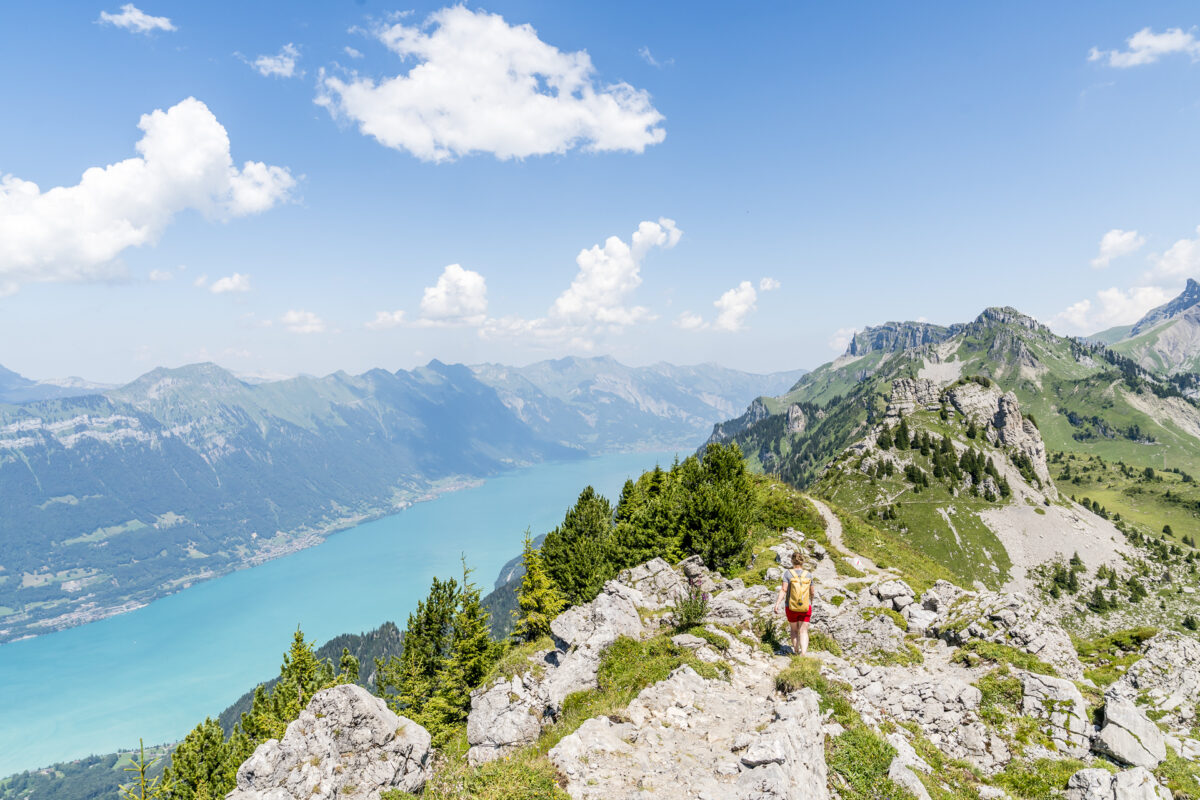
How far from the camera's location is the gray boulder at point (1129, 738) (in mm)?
14578

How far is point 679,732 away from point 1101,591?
116427 millimetres

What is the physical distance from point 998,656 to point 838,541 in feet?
124

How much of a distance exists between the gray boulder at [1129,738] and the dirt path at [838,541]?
27.5m

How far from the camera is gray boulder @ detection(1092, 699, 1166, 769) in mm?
14578

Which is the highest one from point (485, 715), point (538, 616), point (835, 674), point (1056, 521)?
point (835, 674)

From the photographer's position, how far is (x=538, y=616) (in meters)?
39.4

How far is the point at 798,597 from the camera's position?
19109 mm

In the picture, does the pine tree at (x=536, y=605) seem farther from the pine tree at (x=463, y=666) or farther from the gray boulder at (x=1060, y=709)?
the gray boulder at (x=1060, y=709)

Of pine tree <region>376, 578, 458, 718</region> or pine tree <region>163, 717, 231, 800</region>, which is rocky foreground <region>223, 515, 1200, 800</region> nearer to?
pine tree <region>376, 578, 458, 718</region>

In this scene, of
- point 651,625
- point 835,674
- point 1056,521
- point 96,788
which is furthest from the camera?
point 96,788

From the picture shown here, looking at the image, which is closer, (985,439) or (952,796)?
(952,796)

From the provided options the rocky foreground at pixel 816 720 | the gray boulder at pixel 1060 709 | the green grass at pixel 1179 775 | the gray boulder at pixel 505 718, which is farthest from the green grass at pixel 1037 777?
the gray boulder at pixel 505 718

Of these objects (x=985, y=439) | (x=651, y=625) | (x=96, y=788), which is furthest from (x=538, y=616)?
(x=96, y=788)

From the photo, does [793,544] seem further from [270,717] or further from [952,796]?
[270,717]
